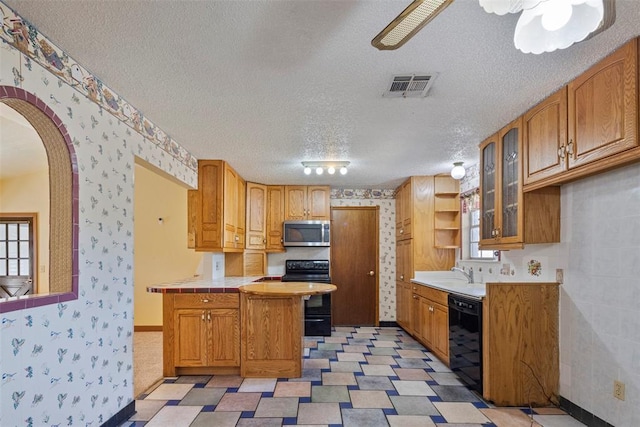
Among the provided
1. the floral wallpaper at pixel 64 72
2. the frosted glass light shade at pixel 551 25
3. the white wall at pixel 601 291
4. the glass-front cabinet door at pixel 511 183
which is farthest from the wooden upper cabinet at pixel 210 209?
the frosted glass light shade at pixel 551 25

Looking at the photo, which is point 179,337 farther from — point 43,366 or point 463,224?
point 463,224

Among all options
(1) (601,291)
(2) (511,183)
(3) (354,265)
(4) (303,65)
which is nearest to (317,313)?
(3) (354,265)

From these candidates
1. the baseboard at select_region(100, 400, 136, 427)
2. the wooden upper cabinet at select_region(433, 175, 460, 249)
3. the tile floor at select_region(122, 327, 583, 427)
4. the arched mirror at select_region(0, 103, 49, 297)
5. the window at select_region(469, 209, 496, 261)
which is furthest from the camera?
the arched mirror at select_region(0, 103, 49, 297)

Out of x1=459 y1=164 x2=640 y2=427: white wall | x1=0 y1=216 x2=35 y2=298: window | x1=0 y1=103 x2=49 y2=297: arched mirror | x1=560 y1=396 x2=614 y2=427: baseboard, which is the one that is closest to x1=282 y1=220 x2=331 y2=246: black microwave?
x1=459 y1=164 x2=640 y2=427: white wall

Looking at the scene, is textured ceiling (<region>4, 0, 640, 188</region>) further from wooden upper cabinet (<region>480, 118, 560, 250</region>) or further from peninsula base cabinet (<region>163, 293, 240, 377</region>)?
peninsula base cabinet (<region>163, 293, 240, 377</region>)

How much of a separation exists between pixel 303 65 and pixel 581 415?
296 cm

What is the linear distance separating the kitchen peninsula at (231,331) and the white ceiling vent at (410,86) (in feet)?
6.16

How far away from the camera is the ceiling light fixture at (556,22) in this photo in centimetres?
119

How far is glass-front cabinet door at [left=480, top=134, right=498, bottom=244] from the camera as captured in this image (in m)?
3.22

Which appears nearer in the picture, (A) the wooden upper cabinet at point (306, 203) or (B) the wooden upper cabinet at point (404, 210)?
(B) the wooden upper cabinet at point (404, 210)

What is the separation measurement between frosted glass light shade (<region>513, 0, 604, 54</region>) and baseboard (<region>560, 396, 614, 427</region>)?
7.76 feet

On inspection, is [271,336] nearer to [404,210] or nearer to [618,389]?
[618,389]

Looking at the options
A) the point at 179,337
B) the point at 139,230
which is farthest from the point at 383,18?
the point at 139,230

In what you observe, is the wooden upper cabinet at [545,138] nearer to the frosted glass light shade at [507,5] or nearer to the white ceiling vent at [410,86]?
the white ceiling vent at [410,86]
